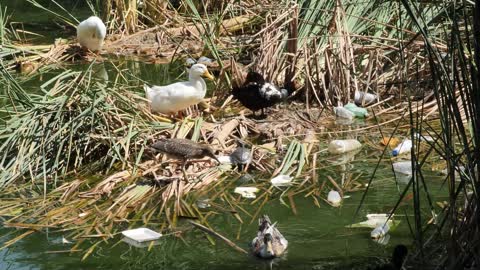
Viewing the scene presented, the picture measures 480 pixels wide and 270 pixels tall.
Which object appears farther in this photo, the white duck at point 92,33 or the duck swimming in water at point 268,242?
the white duck at point 92,33

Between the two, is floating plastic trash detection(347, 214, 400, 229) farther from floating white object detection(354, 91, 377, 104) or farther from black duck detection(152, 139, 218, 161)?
floating white object detection(354, 91, 377, 104)

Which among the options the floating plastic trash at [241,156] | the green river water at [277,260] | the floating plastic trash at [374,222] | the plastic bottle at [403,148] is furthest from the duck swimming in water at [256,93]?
the floating plastic trash at [374,222]

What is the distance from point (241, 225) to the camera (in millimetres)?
5785

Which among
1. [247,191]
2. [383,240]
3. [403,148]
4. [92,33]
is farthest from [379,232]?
[92,33]

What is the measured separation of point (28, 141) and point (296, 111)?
2.51 meters

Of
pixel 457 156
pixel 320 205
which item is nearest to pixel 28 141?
pixel 320 205

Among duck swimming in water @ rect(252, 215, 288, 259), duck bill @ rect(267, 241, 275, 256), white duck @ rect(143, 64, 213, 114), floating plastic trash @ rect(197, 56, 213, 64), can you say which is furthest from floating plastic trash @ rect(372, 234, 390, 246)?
floating plastic trash @ rect(197, 56, 213, 64)

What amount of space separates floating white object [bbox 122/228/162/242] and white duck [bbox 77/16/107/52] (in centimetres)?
598

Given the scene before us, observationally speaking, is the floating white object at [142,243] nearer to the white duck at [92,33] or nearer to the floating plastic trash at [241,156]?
the floating plastic trash at [241,156]

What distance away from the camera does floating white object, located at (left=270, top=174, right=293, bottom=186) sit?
6520mm

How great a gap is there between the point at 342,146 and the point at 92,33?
5059 millimetres

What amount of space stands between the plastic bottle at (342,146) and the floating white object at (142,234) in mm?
2073

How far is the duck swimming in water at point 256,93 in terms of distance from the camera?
25.9 feet

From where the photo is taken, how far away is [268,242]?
201 inches
